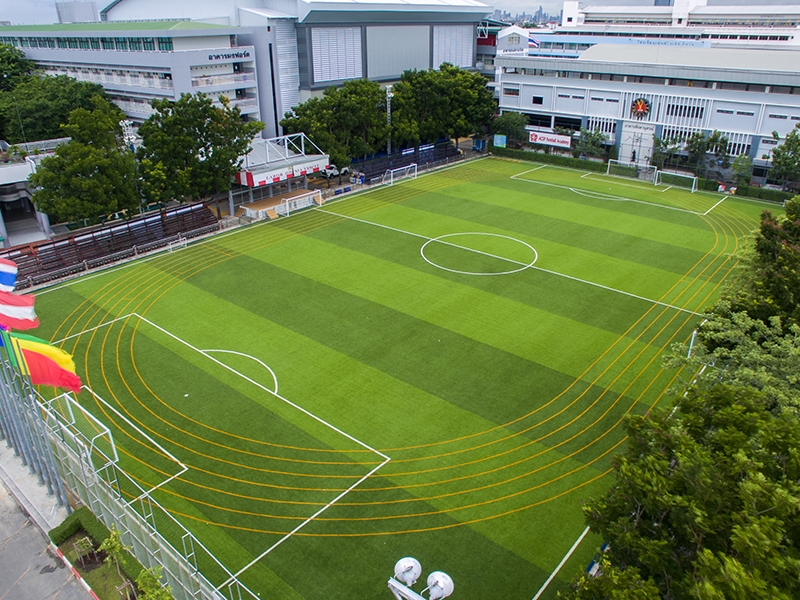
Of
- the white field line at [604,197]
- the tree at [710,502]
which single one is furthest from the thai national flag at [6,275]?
the white field line at [604,197]

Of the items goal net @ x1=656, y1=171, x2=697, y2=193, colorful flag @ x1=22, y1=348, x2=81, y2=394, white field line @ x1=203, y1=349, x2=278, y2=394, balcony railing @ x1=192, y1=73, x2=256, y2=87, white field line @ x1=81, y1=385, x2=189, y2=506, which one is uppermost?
balcony railing @ x1=192, y1=73, x2=256, y2=87

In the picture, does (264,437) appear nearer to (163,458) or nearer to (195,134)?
(163,458)

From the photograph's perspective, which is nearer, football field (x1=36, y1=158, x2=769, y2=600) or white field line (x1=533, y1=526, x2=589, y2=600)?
white field line (x1=533, y1=526, x2=589, y2=600)

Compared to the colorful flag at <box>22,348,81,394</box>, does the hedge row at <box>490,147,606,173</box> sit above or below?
below

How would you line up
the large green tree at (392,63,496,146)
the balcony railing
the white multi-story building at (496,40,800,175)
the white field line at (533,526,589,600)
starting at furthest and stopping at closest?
the large green tree at (392,63,496,146), the balcony railing, the white multi-story building at (496,40,800,175), the white field line at (533,526,589,600)

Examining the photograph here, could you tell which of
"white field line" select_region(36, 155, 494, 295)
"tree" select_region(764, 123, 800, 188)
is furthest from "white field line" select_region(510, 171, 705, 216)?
"white field line" select_region(36, 155, 494, 295)

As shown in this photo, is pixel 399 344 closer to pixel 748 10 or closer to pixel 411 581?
pixel 411 581

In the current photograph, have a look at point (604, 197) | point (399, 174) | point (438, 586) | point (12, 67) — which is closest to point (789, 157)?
point (604, 197)

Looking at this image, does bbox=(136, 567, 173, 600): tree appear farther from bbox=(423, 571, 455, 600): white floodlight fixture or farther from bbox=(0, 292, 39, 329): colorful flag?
bbox=(0, 292, 39, 329): colorful flag

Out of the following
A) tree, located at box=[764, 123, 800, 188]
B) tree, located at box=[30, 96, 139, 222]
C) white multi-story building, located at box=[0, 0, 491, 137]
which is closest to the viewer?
tree, located at box=[30, 96, 139, 222]
